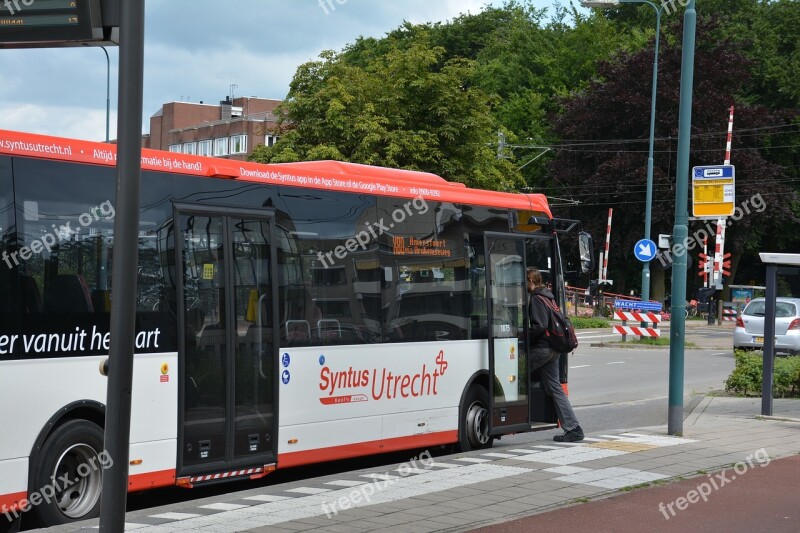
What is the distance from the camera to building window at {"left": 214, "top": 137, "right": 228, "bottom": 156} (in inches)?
3319

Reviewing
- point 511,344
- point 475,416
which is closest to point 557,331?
point 511,344

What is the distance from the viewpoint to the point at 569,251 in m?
57.5

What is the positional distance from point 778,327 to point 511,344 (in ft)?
61.5

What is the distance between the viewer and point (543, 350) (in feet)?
42.5

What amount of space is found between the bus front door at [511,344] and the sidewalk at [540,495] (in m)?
1.19

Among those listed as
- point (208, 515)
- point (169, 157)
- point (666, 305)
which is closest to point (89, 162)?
point (169, 157)

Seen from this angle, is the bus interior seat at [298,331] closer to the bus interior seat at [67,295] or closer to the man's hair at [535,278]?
the bus interior seat at [67,295]

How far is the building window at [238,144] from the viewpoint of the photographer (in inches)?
3229

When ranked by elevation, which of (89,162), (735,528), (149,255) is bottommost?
(735,528)

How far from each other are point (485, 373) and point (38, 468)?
6.06 m

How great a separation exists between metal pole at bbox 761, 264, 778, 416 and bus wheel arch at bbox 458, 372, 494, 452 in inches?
201

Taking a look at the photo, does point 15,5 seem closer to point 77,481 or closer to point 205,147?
point 77,481

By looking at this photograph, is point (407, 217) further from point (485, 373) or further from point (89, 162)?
point (89, 162)

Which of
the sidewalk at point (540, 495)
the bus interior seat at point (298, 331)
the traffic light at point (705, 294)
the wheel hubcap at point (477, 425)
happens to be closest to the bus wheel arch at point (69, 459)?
Result: the sidewalk at point (540, 495)
